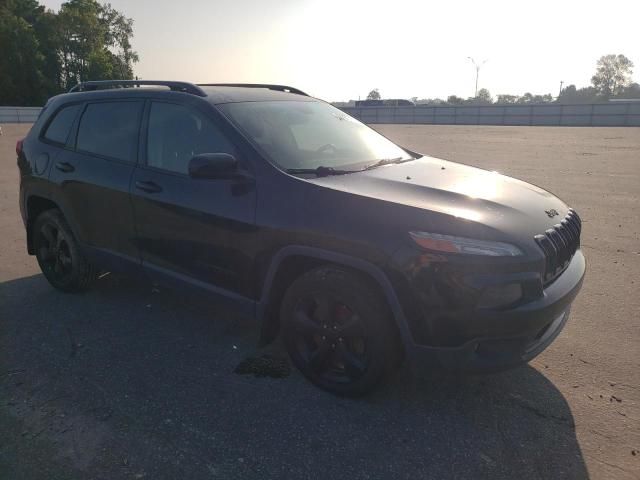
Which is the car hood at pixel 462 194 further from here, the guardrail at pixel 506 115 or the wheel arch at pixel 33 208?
the guardrail at pixel 506 115

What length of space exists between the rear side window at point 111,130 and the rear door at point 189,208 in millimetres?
176

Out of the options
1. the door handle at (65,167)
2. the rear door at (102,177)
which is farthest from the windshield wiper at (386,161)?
the door handle at (65,167)

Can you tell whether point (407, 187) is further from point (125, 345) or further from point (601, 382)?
point (125, 345)

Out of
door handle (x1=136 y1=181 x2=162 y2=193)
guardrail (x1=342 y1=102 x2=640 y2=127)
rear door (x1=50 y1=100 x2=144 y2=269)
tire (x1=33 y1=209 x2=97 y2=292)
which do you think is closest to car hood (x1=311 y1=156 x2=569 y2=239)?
door handle (x1=136 y1=181 x2=162 y2=193)

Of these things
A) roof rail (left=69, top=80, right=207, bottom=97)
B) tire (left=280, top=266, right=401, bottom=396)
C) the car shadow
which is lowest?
the car shadow

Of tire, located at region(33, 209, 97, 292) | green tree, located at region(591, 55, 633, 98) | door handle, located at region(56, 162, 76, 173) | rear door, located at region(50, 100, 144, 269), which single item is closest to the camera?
rear door, located at region(50, 100, 144, 269)

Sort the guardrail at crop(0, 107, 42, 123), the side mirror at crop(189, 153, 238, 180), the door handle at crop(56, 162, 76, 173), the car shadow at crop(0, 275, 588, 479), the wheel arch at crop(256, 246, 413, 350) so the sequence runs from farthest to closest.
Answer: the guardrail at crop(0, 107, 42, 123), the door handle at crop(56, 162, 76, 173), the side mirror at crop(189, 153, 238, 180), the wheel arch at crop(256, 246, 413, 350), the car shadow at crop(0, 275, 588, 479)

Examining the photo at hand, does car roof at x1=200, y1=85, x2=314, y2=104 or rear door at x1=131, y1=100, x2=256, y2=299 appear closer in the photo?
rear door at x1=131, y1=100, x2=256, y2=299

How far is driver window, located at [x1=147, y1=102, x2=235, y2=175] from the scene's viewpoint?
3.41 meters

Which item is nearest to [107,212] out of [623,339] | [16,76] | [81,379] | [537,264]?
[81,379]

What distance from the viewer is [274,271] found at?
3.04 metres

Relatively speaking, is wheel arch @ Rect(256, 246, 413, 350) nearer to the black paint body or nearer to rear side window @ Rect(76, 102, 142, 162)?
the black paint body

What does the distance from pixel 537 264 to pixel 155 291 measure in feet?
11.0

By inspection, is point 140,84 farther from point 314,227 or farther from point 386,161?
point 314,227
